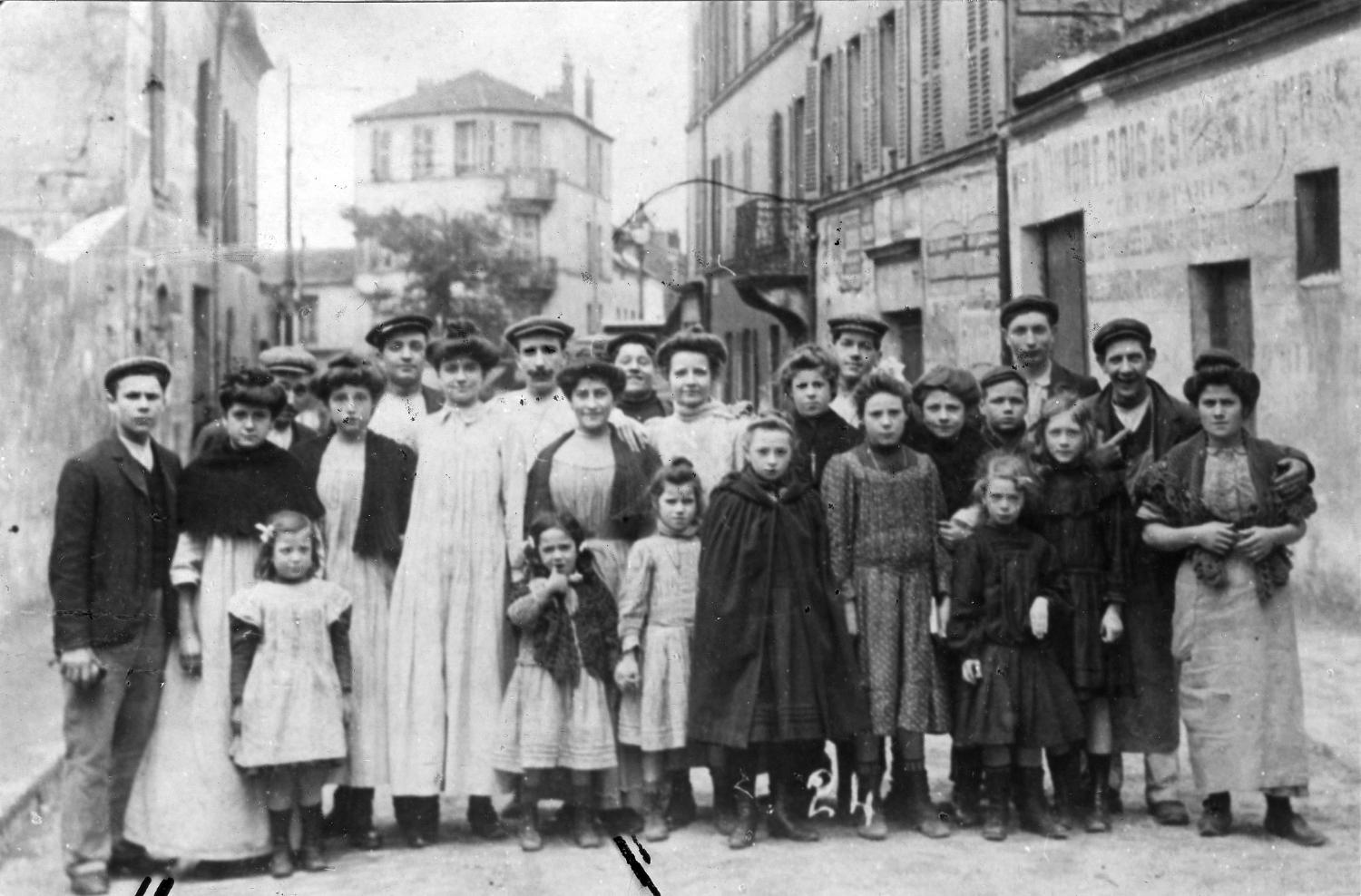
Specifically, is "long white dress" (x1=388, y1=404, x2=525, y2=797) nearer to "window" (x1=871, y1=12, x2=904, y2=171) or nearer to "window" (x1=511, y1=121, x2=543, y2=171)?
"window" (x1=871, y1=12, x2=904, y2=171)

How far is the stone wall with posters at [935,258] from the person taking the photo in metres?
11.6

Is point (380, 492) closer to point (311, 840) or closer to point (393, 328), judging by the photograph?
point (393, 328)

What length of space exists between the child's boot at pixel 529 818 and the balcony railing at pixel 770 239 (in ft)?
37.7

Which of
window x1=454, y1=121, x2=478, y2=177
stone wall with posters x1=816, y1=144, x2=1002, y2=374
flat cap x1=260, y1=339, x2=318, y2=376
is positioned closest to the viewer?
flat cap x1=260, y1=339, x2=318, y2=376

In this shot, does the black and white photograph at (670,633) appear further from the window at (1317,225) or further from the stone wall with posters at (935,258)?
the stone wall with posters at (935,258)

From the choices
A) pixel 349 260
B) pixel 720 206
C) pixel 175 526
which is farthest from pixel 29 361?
pixel 349 260

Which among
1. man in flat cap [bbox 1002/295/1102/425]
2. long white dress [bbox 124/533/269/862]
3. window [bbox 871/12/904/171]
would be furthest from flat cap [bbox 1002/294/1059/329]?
window [bbox 871/12/904/171]

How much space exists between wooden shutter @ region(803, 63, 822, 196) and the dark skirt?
11.4 metres

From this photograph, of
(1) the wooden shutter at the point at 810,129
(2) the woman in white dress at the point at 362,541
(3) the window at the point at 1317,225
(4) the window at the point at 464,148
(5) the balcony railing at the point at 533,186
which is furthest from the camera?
(5) the balcony railing at the point at 533,186

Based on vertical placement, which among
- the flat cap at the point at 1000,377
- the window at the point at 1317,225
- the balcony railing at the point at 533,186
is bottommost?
the flat cap at the point at 1000,377

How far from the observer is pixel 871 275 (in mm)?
13836

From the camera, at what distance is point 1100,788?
5074mm

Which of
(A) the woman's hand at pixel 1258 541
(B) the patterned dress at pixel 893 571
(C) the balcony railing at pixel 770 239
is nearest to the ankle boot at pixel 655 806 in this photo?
(B) the patterned dress at pixel 893 571

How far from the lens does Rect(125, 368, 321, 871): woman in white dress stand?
15.2 feet
